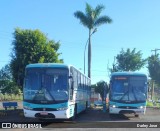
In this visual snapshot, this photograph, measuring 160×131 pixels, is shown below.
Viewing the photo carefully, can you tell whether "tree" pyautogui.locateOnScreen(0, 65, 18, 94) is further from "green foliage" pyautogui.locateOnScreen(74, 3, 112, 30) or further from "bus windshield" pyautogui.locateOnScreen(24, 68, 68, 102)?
"bus windshield" pyautogui.locateOnScreen(24, 68, 68, 102)

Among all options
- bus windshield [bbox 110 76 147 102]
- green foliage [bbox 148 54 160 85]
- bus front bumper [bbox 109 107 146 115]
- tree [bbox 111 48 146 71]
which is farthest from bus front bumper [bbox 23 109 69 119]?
green foliage [bbox 148 54 160 85]

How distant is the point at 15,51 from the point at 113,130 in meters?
22.3

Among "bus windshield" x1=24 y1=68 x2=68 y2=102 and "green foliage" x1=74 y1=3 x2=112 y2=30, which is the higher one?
"green foliage" x1=74 y1=3 x2=112 y2=30

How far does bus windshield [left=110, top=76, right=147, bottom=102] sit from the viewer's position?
25.8 meters

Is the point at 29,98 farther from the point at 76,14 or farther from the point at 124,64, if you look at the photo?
the point at 124,64

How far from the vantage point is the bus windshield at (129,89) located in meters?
25.8

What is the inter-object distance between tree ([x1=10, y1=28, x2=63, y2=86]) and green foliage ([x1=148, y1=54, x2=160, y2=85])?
27.4 m

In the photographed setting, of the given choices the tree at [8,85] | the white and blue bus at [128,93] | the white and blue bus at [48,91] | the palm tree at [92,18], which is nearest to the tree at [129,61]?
the palm tree at [92,18]

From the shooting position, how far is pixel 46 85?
2131cm

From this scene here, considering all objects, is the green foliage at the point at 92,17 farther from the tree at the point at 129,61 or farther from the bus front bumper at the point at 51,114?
the bus front bumper at the point at 51,114

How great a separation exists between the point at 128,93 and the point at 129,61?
104ft

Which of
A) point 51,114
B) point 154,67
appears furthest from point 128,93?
point 154,67

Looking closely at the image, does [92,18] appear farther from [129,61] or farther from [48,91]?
[48,91]

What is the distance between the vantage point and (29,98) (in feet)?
69.4
